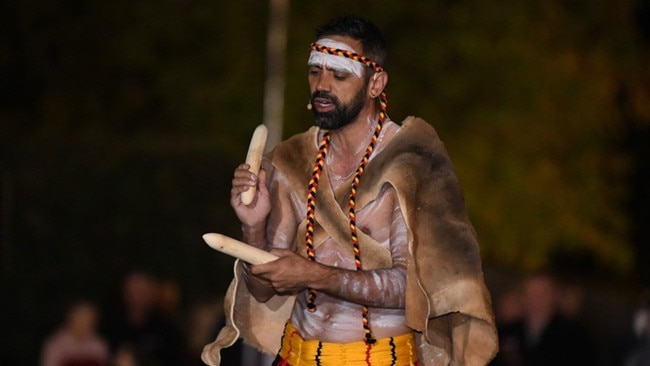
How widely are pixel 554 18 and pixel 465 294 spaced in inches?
476

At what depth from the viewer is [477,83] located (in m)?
19.0

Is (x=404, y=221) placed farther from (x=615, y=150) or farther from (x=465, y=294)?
(x=615, y=150)

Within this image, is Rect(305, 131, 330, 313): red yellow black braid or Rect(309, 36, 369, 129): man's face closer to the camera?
Rect(309, 36, 369, 129): man's face

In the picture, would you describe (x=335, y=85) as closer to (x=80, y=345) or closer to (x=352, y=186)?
(x=352, y=186)

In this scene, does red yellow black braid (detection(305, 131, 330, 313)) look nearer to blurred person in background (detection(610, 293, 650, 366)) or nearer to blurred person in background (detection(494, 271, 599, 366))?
blurred person in background (detection(610, 293, 650, 366))

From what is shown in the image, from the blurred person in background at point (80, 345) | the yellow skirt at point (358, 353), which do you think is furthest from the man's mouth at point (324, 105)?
the blurred person in background at point (80, 345)

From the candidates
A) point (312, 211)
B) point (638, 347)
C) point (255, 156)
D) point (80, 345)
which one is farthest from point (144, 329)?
point (255, 156)

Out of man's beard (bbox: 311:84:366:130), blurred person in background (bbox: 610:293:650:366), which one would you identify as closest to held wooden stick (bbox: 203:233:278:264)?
man's beard (bbox: 311:84:366:130)

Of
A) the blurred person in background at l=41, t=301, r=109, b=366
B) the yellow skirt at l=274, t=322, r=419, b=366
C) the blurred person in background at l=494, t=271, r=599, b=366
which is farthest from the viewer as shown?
the blurred person in background at l=494, t=271, r=599, b=366

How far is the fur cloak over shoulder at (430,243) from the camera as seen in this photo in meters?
7.23

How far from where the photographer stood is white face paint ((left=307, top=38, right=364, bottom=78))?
7.22 meters

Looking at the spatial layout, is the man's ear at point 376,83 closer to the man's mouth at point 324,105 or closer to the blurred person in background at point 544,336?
the man's mouth at point 324,105

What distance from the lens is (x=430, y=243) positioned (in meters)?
7.27

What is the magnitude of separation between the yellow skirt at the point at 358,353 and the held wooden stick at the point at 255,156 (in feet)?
2.00
